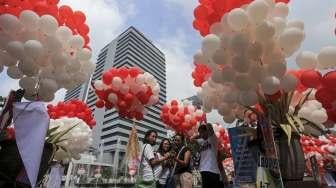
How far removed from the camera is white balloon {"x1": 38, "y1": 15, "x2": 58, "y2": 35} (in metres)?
3.04

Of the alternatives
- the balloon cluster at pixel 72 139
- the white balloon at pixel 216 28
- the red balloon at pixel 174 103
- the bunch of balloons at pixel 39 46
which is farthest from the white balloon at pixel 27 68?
the red balloon at pixel 174 103

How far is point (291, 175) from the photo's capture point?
292 centimetres

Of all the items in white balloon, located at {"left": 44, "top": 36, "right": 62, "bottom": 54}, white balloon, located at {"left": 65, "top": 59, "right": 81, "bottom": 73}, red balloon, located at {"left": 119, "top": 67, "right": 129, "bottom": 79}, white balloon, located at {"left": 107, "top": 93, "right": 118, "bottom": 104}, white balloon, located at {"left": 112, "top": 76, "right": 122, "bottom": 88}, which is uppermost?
red balloon, located at {"left": 119, "top": 67, "right": 129, "bottom": 79}

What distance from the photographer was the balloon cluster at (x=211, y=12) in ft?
10.1

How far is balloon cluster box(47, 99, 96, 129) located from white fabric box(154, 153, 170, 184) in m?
1.85

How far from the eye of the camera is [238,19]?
288cm

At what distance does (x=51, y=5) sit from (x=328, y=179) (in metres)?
4.14

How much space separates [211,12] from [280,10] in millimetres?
664

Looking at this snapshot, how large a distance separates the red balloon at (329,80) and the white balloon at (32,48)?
2783 millimetres

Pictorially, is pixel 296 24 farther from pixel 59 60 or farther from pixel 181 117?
pixel 181 117

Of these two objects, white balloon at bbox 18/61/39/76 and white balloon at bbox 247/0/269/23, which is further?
white balloon at bbox 18/61/39/76

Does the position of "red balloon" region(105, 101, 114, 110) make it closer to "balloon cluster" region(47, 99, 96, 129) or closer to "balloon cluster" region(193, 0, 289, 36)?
"balloon cluster" region(47, 99, 96, 129)

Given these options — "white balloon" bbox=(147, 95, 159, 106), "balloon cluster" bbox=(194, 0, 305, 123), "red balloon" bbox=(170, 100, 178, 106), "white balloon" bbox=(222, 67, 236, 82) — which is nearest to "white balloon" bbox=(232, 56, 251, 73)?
"balloon cluster" bbox=(194, 0, 305, 123)

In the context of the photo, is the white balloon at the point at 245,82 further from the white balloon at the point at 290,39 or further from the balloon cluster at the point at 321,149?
the balloon cluster at the point at 321,149
